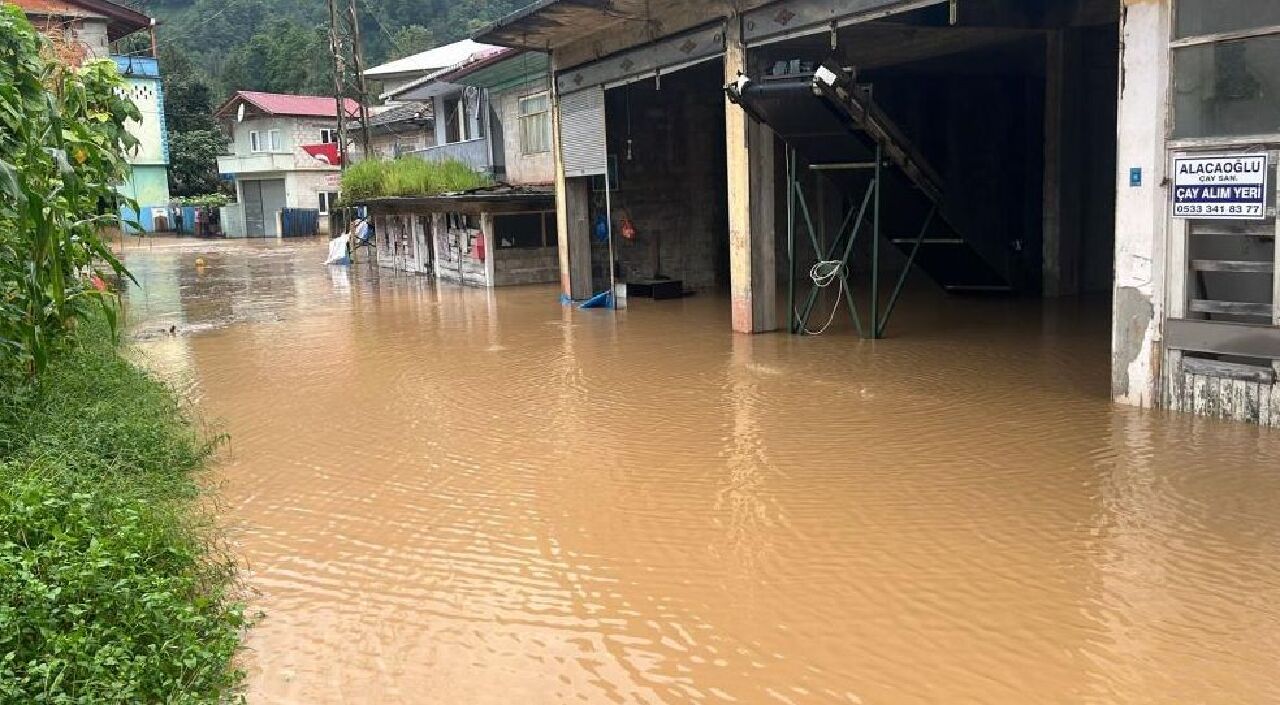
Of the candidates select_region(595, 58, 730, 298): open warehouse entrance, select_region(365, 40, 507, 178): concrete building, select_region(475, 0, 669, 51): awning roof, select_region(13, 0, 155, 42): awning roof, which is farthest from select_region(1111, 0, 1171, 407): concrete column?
select_region(13, 0, 155, 42): awning roof

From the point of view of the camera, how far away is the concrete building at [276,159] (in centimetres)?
4934

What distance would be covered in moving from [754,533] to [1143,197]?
450 centimetres

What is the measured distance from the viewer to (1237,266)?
8.00 meters

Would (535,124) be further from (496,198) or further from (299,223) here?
(299,223)

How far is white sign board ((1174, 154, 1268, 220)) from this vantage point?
25.3 feet

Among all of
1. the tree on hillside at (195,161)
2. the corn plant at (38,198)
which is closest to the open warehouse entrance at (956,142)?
the corn plant at (38,198)

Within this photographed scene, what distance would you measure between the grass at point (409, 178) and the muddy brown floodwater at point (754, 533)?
1201cm

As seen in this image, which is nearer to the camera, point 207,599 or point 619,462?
point 207,599

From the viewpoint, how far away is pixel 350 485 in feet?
24.8

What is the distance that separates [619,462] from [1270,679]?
4.56m

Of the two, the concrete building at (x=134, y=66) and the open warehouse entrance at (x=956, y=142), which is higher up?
the concrete building at (x=134, y=66)

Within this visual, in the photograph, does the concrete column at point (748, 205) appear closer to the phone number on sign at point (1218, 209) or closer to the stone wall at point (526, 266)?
the phone number on sign at point (1218, 209)

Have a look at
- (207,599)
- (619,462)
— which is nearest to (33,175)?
(207,599)

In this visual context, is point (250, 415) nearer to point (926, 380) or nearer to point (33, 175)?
point (33, 175)
